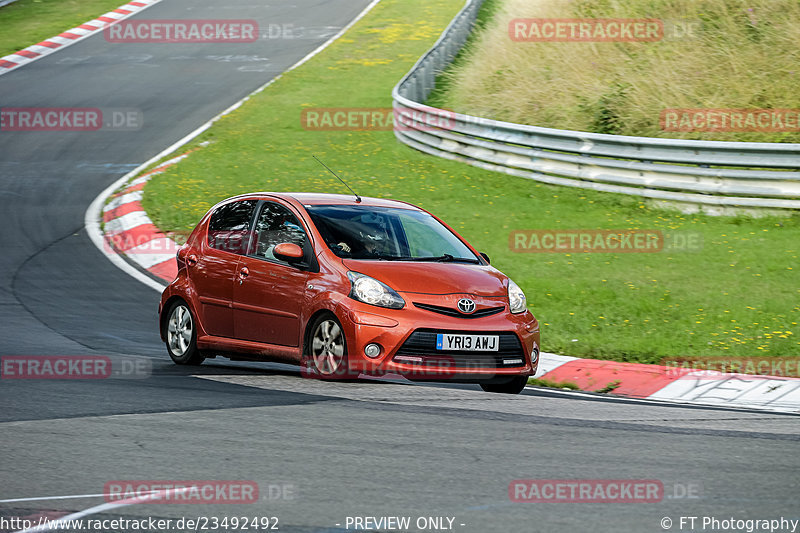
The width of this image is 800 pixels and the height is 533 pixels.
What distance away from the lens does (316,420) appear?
6.82m

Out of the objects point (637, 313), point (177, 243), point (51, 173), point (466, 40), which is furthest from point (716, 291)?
point (466, 40)

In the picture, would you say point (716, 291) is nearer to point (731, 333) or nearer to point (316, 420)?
point (731, 333)

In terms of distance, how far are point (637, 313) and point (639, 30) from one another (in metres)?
14.7

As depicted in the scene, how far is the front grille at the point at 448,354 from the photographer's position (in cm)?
803

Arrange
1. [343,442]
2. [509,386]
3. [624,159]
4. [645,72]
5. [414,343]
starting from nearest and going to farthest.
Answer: [343,442], [414,343], [509,386], [624,159], [645,72]

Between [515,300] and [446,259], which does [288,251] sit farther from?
[515,300]

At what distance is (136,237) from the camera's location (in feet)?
51.8

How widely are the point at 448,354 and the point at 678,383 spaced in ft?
7.48

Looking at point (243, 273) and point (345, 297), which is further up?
point (345, 297)

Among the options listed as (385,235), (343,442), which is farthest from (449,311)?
(343,442)

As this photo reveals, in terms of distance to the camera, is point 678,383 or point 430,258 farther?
point 678,383

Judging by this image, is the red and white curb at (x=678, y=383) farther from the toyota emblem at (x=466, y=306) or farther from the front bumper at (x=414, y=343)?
the toyota emblem at (x=466, y=306)

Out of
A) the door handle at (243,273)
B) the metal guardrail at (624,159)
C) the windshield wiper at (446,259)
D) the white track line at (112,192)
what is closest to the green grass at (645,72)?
the metal guardrail at (624,159)

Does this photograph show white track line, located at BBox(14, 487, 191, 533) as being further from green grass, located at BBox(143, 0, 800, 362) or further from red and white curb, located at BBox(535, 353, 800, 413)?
green grass, located at BBox(143, 0, 800, 362)
